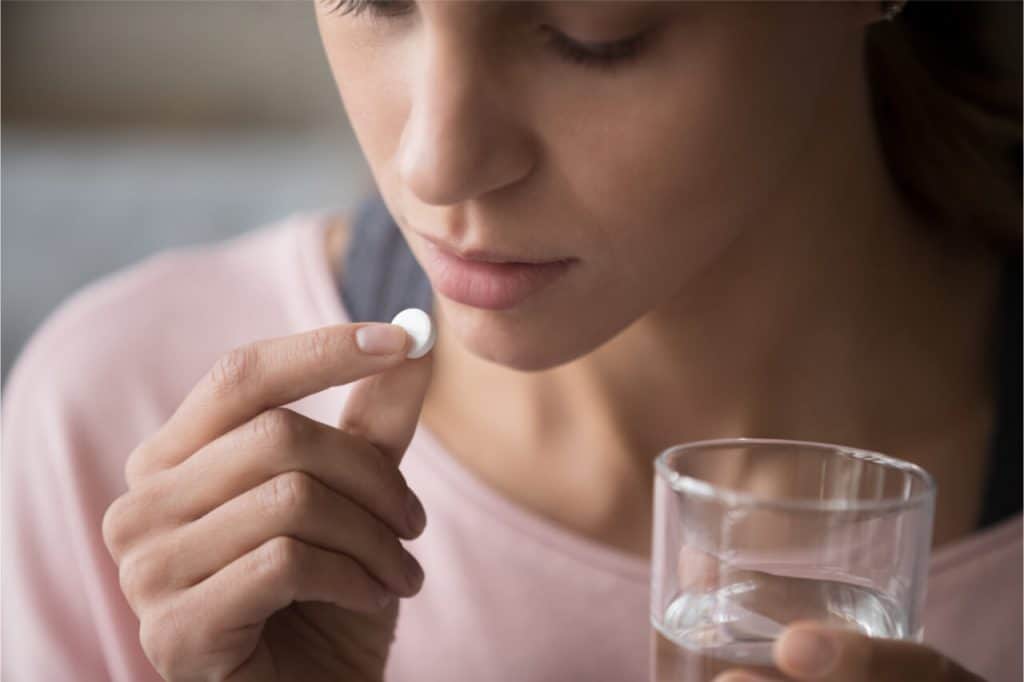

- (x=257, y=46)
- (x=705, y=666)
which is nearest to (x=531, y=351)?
(x=705, y=666)

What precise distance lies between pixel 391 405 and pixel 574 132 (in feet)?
0.64

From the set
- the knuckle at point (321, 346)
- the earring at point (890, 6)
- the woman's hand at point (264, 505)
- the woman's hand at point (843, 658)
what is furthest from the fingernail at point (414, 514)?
the earring at point (890, 6)

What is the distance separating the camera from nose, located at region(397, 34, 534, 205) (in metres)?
0.65

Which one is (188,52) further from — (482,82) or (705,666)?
(705,666)

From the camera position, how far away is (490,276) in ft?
2.42

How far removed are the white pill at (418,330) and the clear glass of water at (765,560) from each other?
0.17 m

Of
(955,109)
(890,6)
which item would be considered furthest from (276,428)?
(955,109)

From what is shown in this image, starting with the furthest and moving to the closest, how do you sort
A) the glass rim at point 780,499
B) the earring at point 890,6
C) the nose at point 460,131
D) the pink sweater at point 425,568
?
the pink sweater at point 425,568, the earring at point 890,6, the nose at point 460,131, the glass rim at point 780,499

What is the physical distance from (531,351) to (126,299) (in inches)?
21.0

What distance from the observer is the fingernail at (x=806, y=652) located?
498mm

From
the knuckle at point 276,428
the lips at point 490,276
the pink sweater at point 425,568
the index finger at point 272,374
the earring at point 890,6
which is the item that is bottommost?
the pink sweater at point 425,568

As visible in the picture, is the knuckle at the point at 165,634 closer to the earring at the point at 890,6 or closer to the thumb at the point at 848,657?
the thumb at the point at 848,657

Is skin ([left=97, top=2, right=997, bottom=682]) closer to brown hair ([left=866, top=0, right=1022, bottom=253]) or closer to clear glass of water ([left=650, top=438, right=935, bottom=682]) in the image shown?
clear glass of water ([left=650, top=438, right=935, bottom=682])

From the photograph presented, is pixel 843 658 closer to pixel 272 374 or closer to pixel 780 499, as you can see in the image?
pixel 780 499
